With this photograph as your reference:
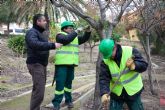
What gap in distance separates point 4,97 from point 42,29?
3.10 m

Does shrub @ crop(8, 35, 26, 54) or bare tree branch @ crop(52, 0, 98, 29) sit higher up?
bare tree branch @ crop(52, 0, 98, 29)

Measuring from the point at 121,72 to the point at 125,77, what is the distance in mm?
131

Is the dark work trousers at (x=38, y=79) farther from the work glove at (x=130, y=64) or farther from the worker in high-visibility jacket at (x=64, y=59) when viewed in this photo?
the work glove at (x=130, y=64)

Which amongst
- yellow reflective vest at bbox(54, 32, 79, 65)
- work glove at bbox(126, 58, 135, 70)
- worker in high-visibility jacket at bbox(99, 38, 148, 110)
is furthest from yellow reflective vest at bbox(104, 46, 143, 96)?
yellow reflective vest at bbox(54, 32, 79, 65)

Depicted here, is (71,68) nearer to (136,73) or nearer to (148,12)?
(136,73)

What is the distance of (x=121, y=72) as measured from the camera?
5711 mm

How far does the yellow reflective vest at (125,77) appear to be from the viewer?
569 cm

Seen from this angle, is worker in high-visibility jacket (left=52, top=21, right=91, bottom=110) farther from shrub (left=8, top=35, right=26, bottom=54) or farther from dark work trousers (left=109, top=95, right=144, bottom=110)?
shrub (left=8, top=35, right=26, bottom=54)

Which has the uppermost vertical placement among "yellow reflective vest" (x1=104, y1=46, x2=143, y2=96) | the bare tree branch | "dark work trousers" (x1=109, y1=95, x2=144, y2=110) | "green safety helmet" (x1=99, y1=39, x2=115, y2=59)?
the bare tree branch

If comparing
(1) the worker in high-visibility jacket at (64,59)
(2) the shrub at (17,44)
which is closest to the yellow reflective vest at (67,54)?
(1) the worker in high-visibility jacket at (64,59)

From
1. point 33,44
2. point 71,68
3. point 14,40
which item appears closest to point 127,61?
point 33,44

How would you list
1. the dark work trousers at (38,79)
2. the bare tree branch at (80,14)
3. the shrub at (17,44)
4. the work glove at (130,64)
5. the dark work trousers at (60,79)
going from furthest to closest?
the shrub at (17,44) → the dark work trousers at (60,79) → the bare tree branch at (80,14) → the dark work trousers at (38,79) → the work glove at (130,64)

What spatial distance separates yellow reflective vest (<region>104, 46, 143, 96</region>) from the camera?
5.69m

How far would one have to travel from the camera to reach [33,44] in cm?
733
